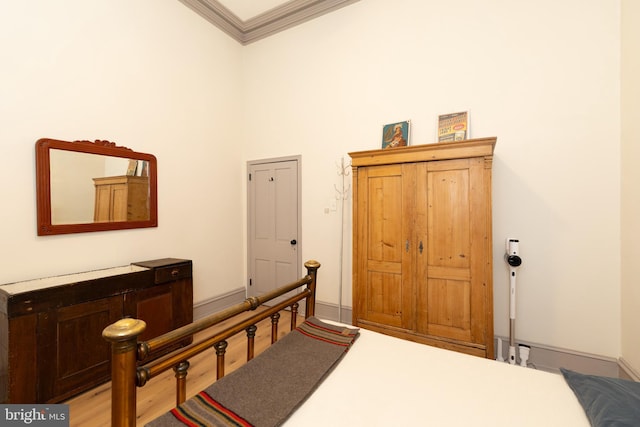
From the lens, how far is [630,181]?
Answer: 2.09m

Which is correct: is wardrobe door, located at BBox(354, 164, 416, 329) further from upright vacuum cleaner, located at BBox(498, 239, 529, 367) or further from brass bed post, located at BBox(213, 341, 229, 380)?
brass bed post, located at BBox(213, 341, 229, 380)

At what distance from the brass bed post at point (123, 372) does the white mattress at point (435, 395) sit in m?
0.58

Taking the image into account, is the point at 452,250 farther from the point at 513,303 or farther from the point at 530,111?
the point at 530,111

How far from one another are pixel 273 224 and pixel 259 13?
9.72ft

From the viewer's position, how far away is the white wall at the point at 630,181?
201 centimetres

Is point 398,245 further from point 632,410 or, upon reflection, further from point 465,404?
point 632,410

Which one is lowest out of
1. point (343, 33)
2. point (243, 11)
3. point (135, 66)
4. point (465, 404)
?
point (465, 404)

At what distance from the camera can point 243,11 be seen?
147 inches

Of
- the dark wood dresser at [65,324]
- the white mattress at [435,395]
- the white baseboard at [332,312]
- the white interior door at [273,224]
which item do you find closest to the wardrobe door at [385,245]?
the white baseboard at [332,312]

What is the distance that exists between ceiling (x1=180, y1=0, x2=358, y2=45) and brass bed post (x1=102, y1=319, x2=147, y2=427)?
13.2 ft

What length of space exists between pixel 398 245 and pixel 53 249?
3.06 m

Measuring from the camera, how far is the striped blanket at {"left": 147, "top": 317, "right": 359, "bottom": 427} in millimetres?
1050

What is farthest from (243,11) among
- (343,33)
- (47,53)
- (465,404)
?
(465,404)

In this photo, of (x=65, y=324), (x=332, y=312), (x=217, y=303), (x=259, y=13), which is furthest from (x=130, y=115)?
(x=332, y=312)
